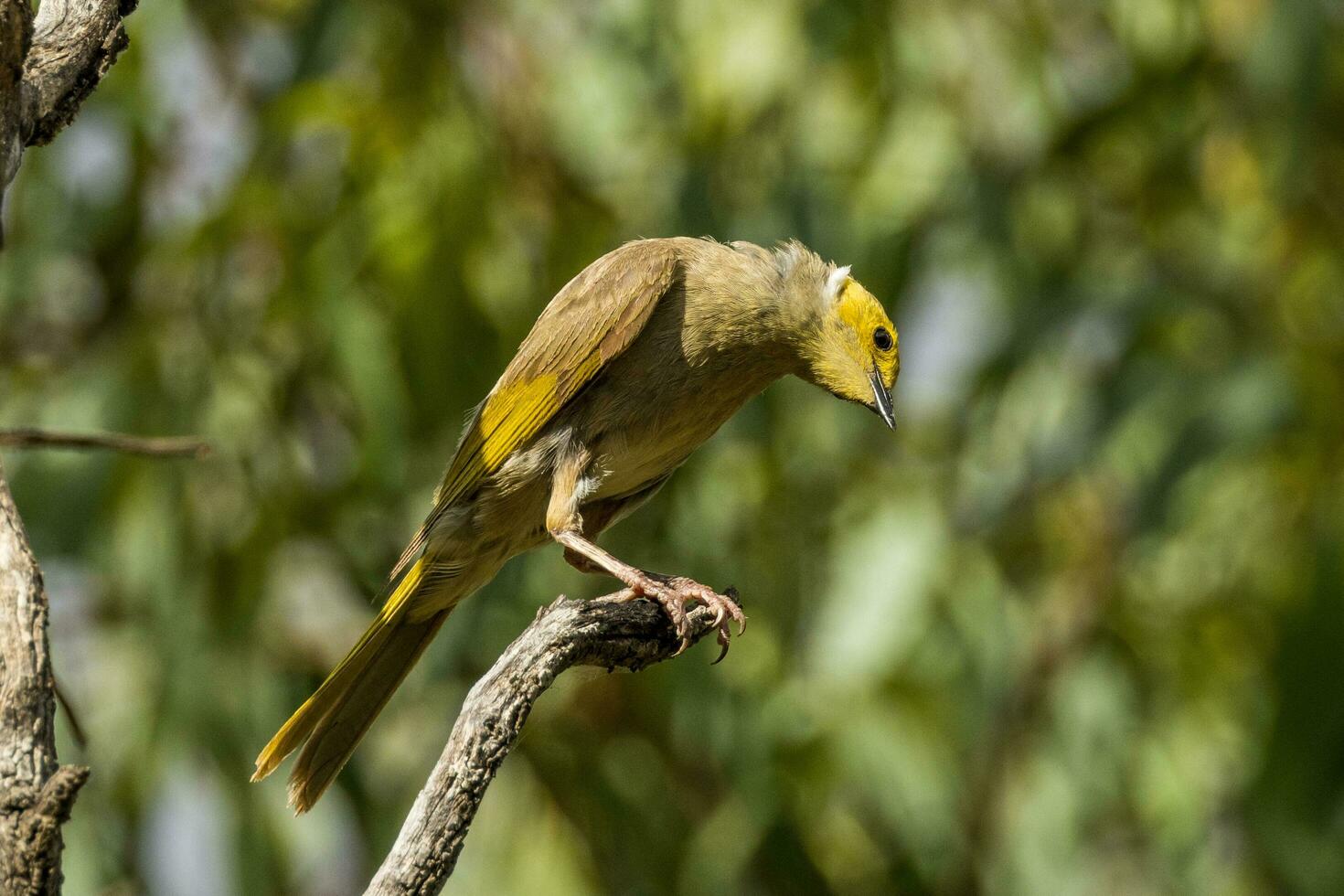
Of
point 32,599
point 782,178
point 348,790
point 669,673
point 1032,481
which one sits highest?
point 782,178

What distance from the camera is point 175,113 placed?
237 inches

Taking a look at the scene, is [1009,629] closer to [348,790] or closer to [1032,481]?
[1032,481]

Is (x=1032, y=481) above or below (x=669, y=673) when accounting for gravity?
above

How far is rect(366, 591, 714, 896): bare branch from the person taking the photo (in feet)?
8.34

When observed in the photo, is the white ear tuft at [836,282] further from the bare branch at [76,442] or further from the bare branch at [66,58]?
the bare branch at [66,58]

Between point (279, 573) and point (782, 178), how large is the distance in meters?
2.20

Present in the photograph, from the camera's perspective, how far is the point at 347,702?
4.25 metres

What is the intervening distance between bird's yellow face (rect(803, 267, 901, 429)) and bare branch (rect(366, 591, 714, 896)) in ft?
4.95

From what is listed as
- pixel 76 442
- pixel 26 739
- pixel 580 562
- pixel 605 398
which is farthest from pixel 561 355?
pixel 26 739

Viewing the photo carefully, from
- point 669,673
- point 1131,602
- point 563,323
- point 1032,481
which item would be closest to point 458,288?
point 563,323

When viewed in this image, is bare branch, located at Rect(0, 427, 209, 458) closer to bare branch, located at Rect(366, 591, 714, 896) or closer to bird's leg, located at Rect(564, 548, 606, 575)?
bare branch, located at Rect(366, 591, 714, 896)

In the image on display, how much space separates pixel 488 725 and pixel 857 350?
235 cm

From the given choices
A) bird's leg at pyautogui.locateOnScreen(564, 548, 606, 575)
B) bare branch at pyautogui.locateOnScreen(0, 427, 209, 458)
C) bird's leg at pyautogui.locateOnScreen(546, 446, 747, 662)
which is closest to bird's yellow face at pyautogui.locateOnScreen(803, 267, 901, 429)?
bird's leg at pyautogui.locateOnScreen(546, 446, 747, 662)

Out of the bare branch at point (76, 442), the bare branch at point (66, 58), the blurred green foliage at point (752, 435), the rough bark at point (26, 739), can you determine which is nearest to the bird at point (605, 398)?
the blurred green foliage at point (752, 435)
